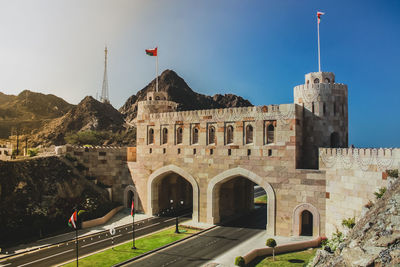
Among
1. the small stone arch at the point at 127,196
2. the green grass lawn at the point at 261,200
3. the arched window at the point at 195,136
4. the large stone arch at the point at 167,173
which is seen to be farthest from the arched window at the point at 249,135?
the green grass lawn at the point at 261,200

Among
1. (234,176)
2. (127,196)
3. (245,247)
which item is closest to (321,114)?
(234,176)

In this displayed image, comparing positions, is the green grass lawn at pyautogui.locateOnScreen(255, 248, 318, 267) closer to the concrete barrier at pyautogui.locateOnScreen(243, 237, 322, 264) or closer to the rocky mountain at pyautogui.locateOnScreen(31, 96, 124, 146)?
the concrete barrier at pyautogui.locateOnScreen(243, 237, 322, 264)

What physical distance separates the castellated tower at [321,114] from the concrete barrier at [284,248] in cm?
713

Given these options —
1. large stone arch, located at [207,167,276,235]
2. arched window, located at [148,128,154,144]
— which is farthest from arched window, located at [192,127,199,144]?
arched window, located at [148,128,154,144]

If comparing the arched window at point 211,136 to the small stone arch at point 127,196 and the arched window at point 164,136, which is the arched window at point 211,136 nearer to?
the arched window at point 164,136

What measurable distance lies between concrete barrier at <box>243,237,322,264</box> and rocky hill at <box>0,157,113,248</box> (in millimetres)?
18184

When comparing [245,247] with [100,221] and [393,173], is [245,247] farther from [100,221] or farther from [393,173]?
[100,221]

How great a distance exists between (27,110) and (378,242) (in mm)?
118604

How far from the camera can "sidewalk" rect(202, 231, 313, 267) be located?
2217cm

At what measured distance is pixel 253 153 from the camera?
1158 inches

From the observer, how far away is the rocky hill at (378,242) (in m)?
9.18

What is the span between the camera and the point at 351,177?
23188mm

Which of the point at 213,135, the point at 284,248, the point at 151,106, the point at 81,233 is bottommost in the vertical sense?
the point at 81,233

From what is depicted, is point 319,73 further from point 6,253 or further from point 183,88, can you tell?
point 183,88
